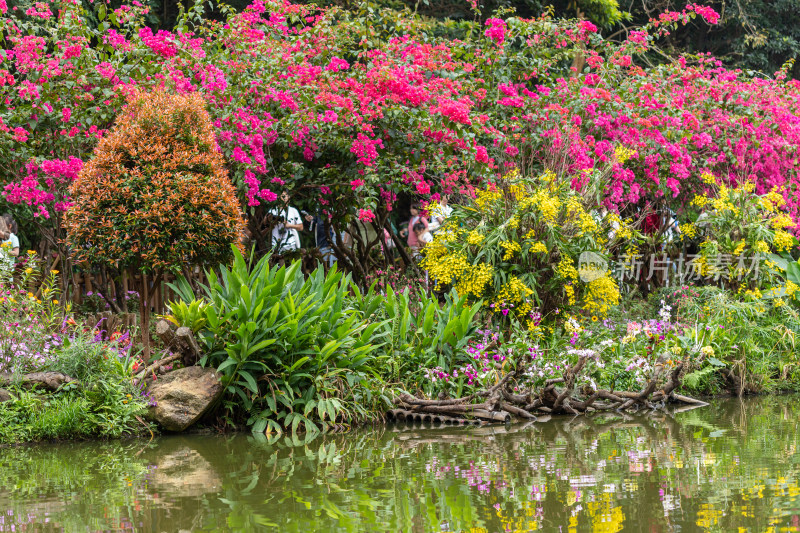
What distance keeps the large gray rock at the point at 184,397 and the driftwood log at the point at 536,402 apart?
1723 millimetres

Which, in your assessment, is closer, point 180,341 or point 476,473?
→ point 476,473

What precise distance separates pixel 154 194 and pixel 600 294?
4777mm

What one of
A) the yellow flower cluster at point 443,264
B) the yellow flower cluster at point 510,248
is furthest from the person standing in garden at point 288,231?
the yellow flower cluster at point 510,248

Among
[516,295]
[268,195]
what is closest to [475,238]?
[516,295]

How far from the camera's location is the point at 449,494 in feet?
17.2

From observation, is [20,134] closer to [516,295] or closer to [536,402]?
[516,295]

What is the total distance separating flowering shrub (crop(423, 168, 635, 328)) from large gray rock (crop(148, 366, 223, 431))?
10.0 ft

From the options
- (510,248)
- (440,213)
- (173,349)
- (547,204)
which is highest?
(547,204)

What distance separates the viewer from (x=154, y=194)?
323 inches

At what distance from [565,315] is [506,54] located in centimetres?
398

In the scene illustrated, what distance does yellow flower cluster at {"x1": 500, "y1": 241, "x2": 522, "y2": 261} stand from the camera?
9.48 m

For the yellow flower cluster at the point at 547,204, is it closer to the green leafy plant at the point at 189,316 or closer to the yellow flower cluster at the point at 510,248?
the yellow flower cluster at the point at 510,248

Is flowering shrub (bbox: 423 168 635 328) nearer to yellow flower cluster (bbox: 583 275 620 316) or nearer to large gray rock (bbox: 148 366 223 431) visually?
yellow flower cluster (bbox: 583 275 620 316)

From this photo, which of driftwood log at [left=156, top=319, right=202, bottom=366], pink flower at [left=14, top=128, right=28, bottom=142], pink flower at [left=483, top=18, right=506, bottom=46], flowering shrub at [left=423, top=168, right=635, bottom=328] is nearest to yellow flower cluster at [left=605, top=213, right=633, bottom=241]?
flowering shrub at [left=423, top=168, right=635, bottom=328]
